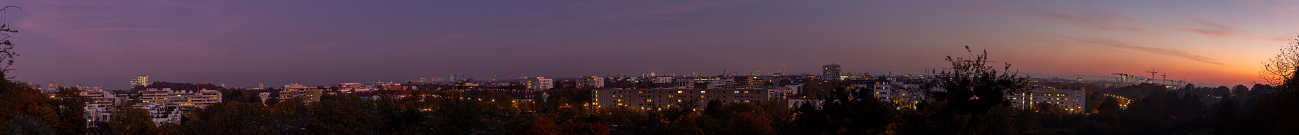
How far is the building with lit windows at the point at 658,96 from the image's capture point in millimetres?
45594

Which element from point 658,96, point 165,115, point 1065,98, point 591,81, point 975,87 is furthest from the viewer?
point 591,81

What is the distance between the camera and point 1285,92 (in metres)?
9.68

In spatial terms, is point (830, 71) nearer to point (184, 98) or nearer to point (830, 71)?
point (830, 71)

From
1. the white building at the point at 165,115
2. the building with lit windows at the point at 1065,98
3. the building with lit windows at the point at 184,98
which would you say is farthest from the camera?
the building with lit windows at the point at 184,98

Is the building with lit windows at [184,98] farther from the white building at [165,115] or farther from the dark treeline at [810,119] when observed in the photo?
the dark treeline at [810,119]

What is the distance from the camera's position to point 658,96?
47.0m

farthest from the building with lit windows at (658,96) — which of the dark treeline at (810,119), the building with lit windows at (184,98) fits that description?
the building with lit windows at (184,98)

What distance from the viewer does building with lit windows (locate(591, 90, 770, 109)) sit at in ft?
150

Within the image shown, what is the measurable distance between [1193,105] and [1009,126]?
25862 millimetres

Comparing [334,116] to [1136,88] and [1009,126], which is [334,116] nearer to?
[1009,126]

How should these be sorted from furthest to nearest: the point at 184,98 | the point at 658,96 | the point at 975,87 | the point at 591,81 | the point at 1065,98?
the point at 591,81, the point at 184,98, the point at 658,96, the point at 1065,98, the point at 975,87

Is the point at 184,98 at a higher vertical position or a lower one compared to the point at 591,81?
lower

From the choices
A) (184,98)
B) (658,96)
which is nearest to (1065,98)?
(658,96)

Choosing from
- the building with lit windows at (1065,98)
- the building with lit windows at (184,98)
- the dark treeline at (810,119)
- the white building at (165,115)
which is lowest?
the building with lit windows at (184,98)
